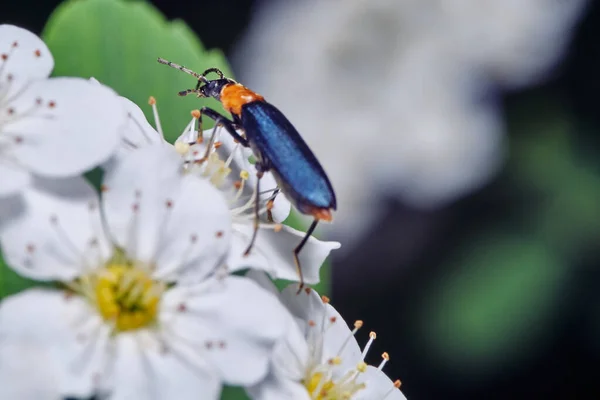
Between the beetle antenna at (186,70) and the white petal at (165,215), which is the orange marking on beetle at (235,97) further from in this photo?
the white petal at (165,215)

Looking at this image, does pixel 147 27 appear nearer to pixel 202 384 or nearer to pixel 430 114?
pixel 202 384

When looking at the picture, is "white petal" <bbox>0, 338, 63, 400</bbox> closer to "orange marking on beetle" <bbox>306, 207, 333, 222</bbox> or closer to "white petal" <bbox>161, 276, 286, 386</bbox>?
"white petal" <bbox>161, 276, 286, 386</bbox>

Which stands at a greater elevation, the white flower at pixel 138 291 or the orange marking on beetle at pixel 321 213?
the orange marking on beetle at pixel 321 213

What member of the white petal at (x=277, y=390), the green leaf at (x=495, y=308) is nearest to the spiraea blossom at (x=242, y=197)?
the white petal at (x=277, y=390)

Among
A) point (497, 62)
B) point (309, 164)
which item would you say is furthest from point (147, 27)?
point (497, 62)

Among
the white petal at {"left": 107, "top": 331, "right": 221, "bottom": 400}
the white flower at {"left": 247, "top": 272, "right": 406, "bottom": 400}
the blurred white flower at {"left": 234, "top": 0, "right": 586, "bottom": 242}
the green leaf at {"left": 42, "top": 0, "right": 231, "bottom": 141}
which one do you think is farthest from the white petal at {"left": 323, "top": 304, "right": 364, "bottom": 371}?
the blurred white flower at {"left": 234, "top": 0, "right": 586, "bottom": 242}

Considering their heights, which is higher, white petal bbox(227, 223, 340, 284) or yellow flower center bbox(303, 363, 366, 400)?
white petal bbox(227, 223, 340, 284)
